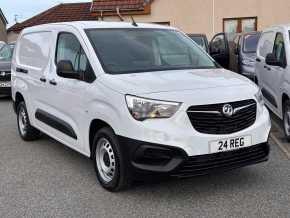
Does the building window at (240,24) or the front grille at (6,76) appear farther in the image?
the building window at (240,24)

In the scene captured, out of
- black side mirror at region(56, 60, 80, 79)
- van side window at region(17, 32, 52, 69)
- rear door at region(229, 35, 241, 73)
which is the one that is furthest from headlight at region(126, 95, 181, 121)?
rear door at region(229, 35, 241, 73)

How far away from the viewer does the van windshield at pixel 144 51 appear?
575 cm

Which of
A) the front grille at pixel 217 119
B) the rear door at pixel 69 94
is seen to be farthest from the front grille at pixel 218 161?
the rear door at pixel 69 94

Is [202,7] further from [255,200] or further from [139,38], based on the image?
[255,200]

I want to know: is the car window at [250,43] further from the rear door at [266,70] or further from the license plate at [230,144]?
the license plate at [230,144]

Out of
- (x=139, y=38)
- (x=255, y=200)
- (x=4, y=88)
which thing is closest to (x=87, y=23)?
(x=139, y=38)

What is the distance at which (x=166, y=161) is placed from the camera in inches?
191

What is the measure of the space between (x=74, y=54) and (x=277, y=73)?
350cm

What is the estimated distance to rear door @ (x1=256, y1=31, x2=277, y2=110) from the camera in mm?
8518

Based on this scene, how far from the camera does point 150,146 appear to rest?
15.8ft

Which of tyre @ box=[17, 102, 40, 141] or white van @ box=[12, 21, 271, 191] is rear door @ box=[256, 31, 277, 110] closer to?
white van @ box=[12, 21, 271, 191]

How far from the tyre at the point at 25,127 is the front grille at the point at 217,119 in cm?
393

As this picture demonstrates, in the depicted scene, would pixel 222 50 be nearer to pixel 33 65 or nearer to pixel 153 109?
pixel 33 65

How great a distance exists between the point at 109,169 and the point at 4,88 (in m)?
9.45
